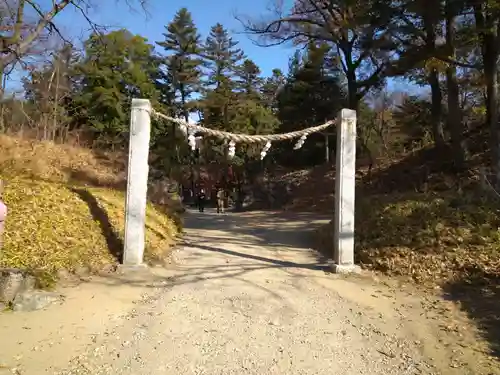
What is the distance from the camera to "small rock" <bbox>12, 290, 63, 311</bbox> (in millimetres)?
4641

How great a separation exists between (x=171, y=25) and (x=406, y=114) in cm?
1804

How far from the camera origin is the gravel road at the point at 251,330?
3787mm

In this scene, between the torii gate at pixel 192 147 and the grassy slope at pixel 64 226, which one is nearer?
the grassy slope at pixel 64 226

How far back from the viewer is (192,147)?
20.7ft

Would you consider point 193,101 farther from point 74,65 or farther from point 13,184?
point 13,184

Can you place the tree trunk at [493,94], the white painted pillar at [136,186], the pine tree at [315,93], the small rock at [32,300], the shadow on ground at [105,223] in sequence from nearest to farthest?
the small rock at [32,300] → the white painted pillar at [136,186] → the shadow on ground at [105,223] → the tree trunk at [493,94] → the pine tree at [315,93]

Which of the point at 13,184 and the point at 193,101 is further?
the point at 193,101

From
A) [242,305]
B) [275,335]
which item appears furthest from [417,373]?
[242,305]

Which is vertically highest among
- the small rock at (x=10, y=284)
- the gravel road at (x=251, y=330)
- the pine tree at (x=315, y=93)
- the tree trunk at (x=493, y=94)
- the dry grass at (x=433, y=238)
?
the pine tree at (x=315, y=93)

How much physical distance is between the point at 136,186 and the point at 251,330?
290 cm

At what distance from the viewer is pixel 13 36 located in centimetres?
944

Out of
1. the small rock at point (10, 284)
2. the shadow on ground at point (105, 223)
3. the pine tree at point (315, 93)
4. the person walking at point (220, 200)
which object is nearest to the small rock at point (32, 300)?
the small rock at point (10, 284)

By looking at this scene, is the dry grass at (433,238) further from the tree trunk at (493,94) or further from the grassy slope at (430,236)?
the tree trunk at (493,94)

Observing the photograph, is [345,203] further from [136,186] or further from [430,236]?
[136,186]
